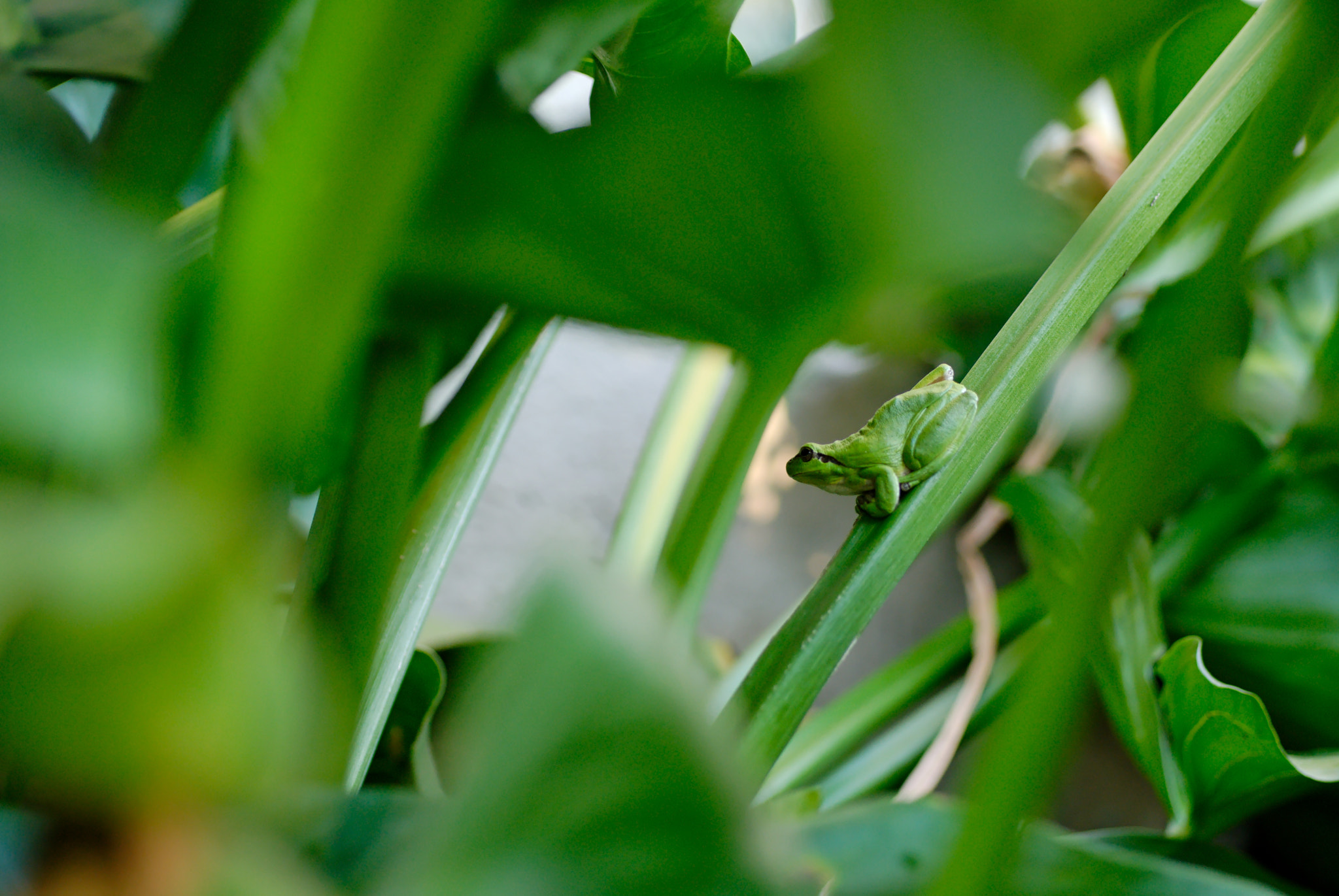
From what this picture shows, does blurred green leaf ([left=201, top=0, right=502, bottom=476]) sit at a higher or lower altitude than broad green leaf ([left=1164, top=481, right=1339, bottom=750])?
higher

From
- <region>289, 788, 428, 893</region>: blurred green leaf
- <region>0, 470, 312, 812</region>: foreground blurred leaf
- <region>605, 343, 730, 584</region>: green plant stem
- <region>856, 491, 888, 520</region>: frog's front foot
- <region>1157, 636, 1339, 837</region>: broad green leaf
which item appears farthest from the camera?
<region>605, 343, 730, 584</region>: green plant stem

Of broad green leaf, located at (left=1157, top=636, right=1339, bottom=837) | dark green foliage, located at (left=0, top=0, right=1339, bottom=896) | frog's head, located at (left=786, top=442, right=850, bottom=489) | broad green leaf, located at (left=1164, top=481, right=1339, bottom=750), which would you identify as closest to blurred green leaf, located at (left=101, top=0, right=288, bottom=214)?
dark green foliage, located at (left=0, top=0, right=1339, bottom=896)

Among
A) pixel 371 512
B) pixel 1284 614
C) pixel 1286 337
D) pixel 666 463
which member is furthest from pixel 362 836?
pixel 1286 337

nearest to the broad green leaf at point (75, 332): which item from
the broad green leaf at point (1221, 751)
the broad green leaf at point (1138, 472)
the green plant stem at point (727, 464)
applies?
the broad green leaf at point (1138, 472)

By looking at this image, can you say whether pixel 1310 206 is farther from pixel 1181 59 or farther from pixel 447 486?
pixel 447 486

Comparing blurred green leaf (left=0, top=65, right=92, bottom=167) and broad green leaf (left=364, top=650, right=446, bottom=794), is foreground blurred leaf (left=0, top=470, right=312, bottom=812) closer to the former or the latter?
blurred green leaf (left=0, top=65, right=92, bottom=167)

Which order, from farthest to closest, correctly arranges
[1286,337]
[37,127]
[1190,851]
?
[1286,337], [1190,851], [37,127]
